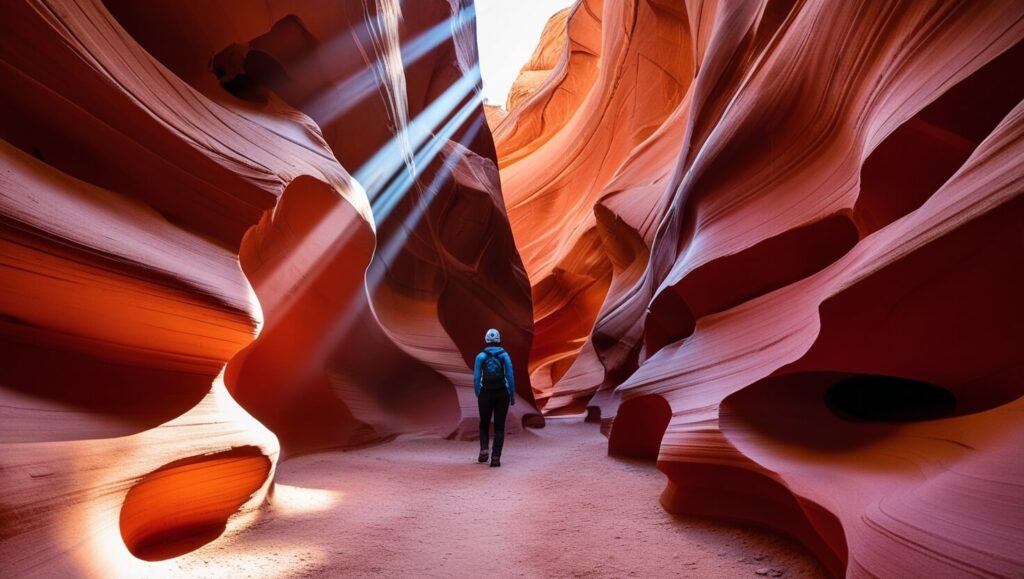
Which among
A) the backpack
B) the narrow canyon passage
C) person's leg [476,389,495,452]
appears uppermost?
the backpack

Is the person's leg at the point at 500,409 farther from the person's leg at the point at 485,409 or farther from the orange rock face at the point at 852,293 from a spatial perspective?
the orange rock face at the point at 852,293

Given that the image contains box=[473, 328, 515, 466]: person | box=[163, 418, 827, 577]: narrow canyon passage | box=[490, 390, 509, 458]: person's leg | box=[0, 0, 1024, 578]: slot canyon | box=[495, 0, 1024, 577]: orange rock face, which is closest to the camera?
box=[495, 0, 1024, 577]: orange rock face

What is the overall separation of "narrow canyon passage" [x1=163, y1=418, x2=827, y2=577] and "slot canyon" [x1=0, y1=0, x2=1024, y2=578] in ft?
0.09

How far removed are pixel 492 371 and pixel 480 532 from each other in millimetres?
2460

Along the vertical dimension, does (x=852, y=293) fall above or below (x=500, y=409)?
above

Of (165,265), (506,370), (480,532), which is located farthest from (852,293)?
(506,370)

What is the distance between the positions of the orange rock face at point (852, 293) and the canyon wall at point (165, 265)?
2.67 metres

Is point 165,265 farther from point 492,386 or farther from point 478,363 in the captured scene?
point 492,386

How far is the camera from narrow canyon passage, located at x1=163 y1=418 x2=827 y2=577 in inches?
83.7

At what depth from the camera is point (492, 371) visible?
5082 millimetres

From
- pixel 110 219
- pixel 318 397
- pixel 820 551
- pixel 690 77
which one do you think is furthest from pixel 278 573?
pixel 690 77

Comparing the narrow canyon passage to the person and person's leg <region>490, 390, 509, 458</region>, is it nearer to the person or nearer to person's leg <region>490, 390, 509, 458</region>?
person's leg <region>490, 390, 509, 458</region>

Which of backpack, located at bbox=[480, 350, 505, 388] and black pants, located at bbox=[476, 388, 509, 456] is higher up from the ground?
backpack, located at bbox=[480, 350, 505, 388]

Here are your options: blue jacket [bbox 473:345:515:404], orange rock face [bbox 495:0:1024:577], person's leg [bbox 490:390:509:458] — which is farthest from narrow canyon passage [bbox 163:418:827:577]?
blue jacket [bbox 473:345:515:404]
